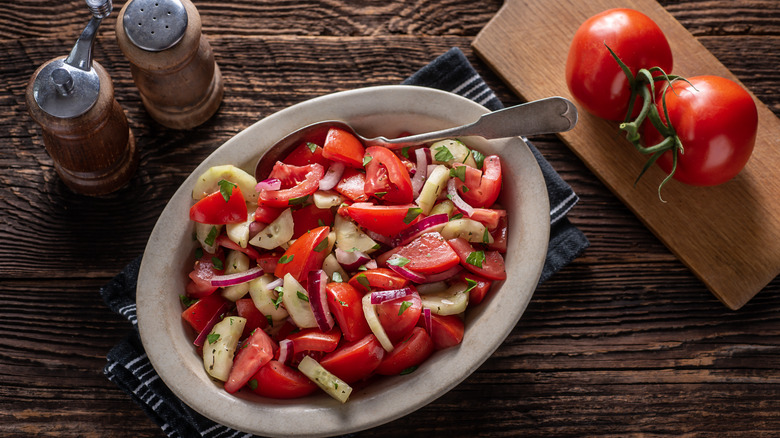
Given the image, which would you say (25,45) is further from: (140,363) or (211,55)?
(140,363)

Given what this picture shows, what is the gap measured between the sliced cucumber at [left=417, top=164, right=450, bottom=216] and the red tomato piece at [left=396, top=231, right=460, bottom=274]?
9cm

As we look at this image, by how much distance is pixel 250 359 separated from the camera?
5.59 feet

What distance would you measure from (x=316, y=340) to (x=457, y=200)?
22.2 inches

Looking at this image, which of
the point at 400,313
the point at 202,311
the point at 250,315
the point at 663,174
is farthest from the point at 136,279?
the point at 663,174

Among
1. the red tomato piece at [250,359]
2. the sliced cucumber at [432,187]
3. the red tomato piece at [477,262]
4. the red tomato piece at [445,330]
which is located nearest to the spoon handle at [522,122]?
the sliced cucumber at [432,187]

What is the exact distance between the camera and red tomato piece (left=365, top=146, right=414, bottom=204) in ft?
5.76

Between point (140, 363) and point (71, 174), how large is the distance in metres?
0.67

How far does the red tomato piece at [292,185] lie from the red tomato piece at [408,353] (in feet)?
1.63

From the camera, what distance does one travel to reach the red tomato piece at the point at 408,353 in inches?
67.4

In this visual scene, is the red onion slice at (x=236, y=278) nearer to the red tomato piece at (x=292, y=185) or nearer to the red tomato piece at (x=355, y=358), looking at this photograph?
the red tomato piece at (x=292, y=185)

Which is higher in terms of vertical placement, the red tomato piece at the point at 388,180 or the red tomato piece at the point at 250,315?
the red tomato piece at the point at 388,180

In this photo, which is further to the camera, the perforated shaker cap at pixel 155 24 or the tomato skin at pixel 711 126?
the tomato skin at pixel 711 126

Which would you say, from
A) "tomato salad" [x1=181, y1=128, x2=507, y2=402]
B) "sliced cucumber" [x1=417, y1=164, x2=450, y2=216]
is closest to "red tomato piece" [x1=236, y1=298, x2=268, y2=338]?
"tomato salad" [x1=181, y1=128, x2=507, y2=402]

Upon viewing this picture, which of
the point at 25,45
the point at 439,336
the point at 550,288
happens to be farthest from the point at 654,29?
the point at 25,45
